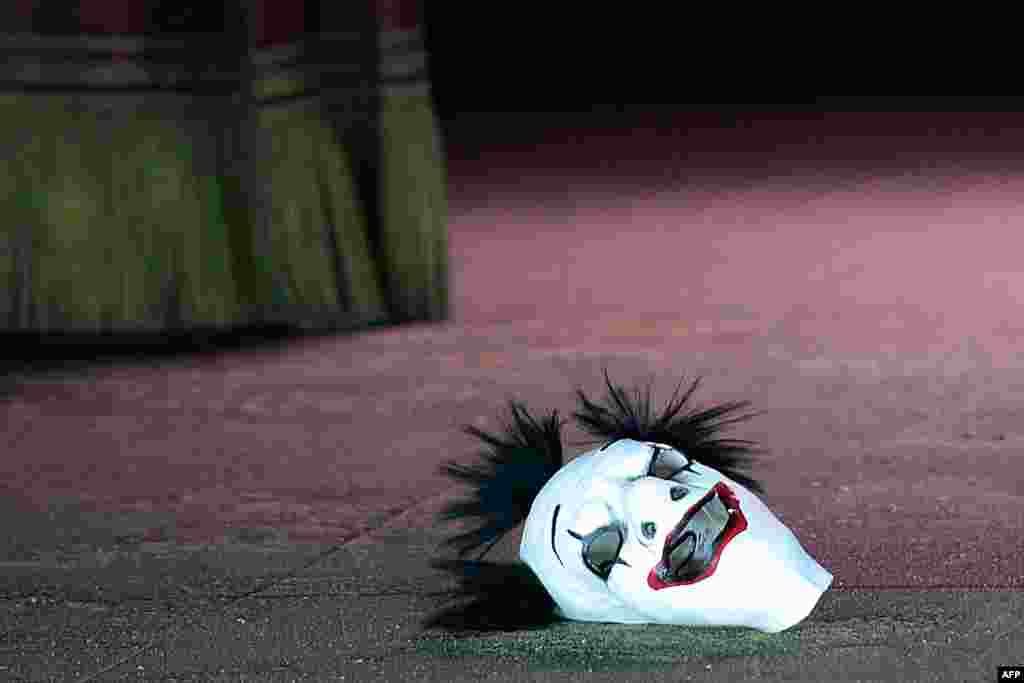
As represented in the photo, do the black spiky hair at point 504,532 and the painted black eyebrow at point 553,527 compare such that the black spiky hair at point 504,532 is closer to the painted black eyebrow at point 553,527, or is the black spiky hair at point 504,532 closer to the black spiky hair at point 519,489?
the black spiky hair at point 519,489

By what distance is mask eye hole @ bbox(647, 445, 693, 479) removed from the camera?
2949mm

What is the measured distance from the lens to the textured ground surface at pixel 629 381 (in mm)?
3146

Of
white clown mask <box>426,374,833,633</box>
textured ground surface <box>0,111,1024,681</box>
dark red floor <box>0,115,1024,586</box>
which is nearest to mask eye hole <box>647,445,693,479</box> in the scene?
white clown mask <box>426,374,833,633</box>

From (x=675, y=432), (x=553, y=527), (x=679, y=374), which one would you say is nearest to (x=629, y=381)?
(x=679, y=374)

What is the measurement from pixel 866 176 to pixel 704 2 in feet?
13.3

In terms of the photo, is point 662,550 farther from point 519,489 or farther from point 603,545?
point 519,489

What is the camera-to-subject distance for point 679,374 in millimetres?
4988

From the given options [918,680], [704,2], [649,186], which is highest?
[704,2]

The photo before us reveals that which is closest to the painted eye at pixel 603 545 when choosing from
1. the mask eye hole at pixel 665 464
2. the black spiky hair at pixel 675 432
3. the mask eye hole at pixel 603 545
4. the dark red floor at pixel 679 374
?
the mask eye hole at pixel 603 545

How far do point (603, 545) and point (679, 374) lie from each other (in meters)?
2.19

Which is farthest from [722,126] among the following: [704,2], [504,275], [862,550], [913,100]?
[862,550]

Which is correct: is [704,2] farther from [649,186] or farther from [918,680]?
[918,680]

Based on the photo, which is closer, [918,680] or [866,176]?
[918,680]

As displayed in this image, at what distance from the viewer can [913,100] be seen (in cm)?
1064
